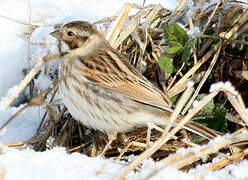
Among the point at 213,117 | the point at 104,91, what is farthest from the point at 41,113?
the point at 213,117

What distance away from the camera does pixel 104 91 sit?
10.9 ft

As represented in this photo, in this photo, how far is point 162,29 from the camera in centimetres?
370

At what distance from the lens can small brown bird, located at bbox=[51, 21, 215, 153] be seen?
3.26 metres

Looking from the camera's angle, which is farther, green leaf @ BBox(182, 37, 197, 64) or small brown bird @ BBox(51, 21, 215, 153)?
green leaf @ BBox(182, 37, 197, 64)

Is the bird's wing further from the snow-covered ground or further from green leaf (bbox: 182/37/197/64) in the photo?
the snow-covered ground

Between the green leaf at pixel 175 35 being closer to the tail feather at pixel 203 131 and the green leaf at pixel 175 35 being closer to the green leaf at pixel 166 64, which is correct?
the green leaf at pixel 166 64

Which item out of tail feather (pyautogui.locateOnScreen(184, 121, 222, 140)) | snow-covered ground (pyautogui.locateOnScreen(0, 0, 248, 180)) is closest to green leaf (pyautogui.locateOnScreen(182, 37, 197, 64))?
tail feather (pyautogui.locateOnScreen(184, 121, 222, 140))

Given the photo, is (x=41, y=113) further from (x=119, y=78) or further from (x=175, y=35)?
(x=175, y=35)

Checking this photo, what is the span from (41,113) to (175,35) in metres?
1.31

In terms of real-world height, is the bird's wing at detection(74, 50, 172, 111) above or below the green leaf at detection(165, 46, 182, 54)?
below

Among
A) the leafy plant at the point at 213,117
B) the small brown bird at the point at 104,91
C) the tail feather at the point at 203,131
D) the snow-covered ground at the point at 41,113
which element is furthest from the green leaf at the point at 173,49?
the snow-covered ground at the point at 41,113

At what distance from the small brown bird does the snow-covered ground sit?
538mm

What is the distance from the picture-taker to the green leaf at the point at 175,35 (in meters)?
3.46

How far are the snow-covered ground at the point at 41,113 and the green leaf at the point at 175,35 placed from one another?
936mm
